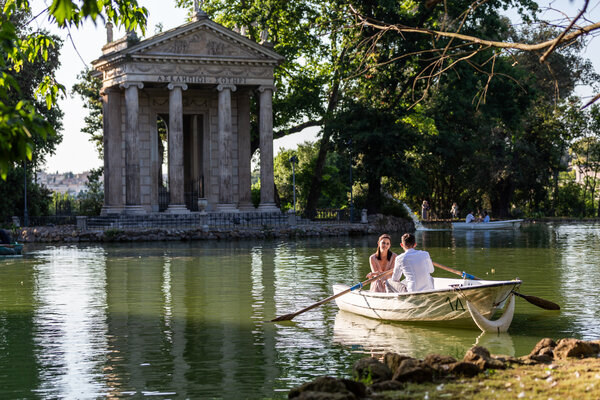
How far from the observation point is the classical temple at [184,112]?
179 feet

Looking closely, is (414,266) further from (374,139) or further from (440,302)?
(374,139)

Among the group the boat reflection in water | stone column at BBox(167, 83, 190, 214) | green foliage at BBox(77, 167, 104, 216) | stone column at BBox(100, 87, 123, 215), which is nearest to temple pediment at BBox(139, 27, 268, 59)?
stone column at BBox(167, 83, 190, 214)

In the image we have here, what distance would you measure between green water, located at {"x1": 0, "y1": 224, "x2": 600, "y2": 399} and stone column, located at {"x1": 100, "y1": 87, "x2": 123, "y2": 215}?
23.1m

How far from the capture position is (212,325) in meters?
17.5

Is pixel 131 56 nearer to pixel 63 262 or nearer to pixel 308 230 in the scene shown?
pixel 308 230

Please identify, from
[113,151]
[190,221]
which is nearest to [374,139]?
[190,221]

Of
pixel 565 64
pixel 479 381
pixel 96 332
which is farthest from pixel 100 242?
pixel 565 64

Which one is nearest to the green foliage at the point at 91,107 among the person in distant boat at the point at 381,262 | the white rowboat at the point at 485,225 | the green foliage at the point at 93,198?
the green foliage at the point at 93,198

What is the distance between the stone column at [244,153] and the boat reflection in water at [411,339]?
138ft

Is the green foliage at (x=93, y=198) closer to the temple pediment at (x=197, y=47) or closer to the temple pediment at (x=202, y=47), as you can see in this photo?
the temple pediment at (x=197, y=47)

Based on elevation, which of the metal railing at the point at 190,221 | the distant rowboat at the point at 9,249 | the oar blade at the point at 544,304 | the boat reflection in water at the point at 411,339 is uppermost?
the metal railing at the point at 190,221

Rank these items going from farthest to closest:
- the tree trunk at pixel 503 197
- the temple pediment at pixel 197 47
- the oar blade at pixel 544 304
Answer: the tree trunk at pixel 503 197
the temple pediment at pixel 197 47
the oar blade at pixel 544 304

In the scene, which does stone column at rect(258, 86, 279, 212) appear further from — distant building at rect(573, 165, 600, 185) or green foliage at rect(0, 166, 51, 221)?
distant building at rect(573, 165, 600, 185)

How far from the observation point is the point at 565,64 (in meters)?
78.8
